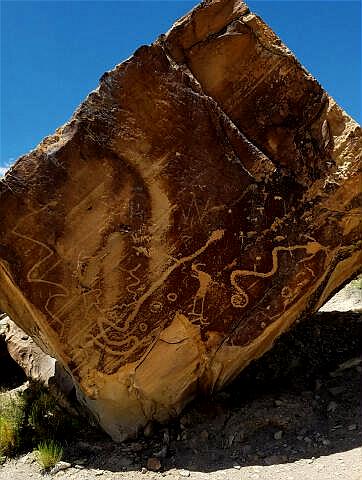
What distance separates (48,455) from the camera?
4.44m

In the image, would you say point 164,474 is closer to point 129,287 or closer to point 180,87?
point 129,287

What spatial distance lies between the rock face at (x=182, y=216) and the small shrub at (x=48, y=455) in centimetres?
48

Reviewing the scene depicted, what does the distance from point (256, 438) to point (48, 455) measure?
1.82 meters

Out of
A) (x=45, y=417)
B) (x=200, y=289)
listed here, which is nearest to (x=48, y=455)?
Answer: (x=45, y=417)

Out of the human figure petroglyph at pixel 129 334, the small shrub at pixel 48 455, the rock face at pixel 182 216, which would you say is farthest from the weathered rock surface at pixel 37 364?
the human figure petroglyph at pixel 129 334

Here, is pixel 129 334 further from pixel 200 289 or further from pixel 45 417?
pixel 45 417

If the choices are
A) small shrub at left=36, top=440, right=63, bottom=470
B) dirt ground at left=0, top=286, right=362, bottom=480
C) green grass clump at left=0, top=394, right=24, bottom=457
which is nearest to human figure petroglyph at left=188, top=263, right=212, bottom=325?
dirt ground at left=0, top=286, right=362, bottom=480

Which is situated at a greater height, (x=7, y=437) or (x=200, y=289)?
(x=200, y=289)

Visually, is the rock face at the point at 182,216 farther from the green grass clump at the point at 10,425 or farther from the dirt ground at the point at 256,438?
the green grass clump at the point at 10,425

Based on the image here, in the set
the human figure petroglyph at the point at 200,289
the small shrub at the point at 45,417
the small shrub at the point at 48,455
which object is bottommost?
the small shrub at the point at 48,455

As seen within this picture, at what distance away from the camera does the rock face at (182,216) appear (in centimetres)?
432

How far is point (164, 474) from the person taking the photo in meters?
4.12

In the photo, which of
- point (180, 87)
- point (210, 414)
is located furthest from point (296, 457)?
point (180, 87)

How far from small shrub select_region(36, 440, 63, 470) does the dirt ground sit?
8 centimetres
